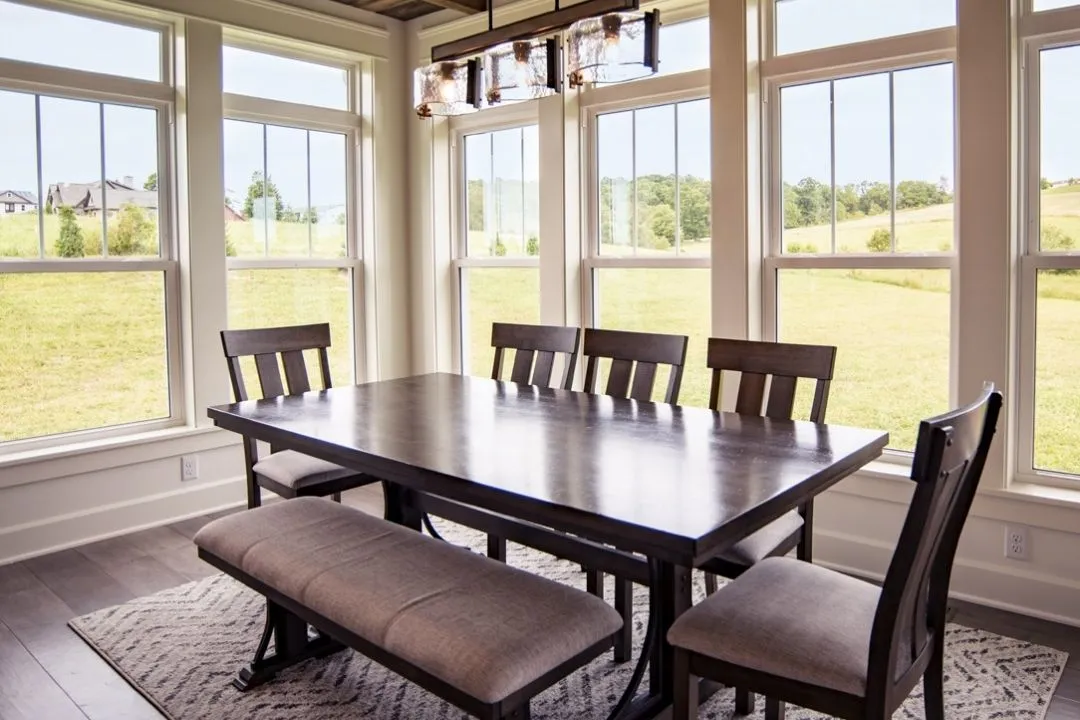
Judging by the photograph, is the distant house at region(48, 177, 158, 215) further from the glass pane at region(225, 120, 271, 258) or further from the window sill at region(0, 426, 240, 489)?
the window sill at region(0, 426, 240, 489)

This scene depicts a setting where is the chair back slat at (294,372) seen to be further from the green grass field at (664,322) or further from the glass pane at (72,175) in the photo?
the glass pane at (72,175)

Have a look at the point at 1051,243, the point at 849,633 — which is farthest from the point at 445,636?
the point at 1051,243

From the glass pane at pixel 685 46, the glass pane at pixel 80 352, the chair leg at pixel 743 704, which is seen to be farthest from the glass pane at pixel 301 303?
the chair leg at pixel 743 704

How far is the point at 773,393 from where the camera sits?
280 cm

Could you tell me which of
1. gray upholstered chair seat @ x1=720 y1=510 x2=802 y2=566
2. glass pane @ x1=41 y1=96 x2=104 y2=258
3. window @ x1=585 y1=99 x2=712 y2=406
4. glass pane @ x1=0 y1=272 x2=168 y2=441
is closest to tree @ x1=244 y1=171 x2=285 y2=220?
glass pane @ x1=0 y1=272 x2=168 y2=441

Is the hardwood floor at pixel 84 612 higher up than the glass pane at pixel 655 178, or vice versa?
the glass pane at pixel 655 178

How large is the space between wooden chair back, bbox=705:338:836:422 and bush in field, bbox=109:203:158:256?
292cm

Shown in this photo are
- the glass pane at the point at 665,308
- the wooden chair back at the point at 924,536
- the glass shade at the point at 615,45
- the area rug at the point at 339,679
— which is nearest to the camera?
the wooden chair back at the point at 924,536

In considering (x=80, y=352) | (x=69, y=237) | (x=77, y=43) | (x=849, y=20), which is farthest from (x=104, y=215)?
(x=849, y=20)

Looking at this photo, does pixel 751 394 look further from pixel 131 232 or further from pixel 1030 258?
pixel 131 232

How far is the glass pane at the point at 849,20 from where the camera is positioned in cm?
322

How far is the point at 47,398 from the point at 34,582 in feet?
3.03

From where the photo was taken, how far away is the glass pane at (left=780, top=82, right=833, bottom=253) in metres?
3.57

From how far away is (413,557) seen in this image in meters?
2.20
